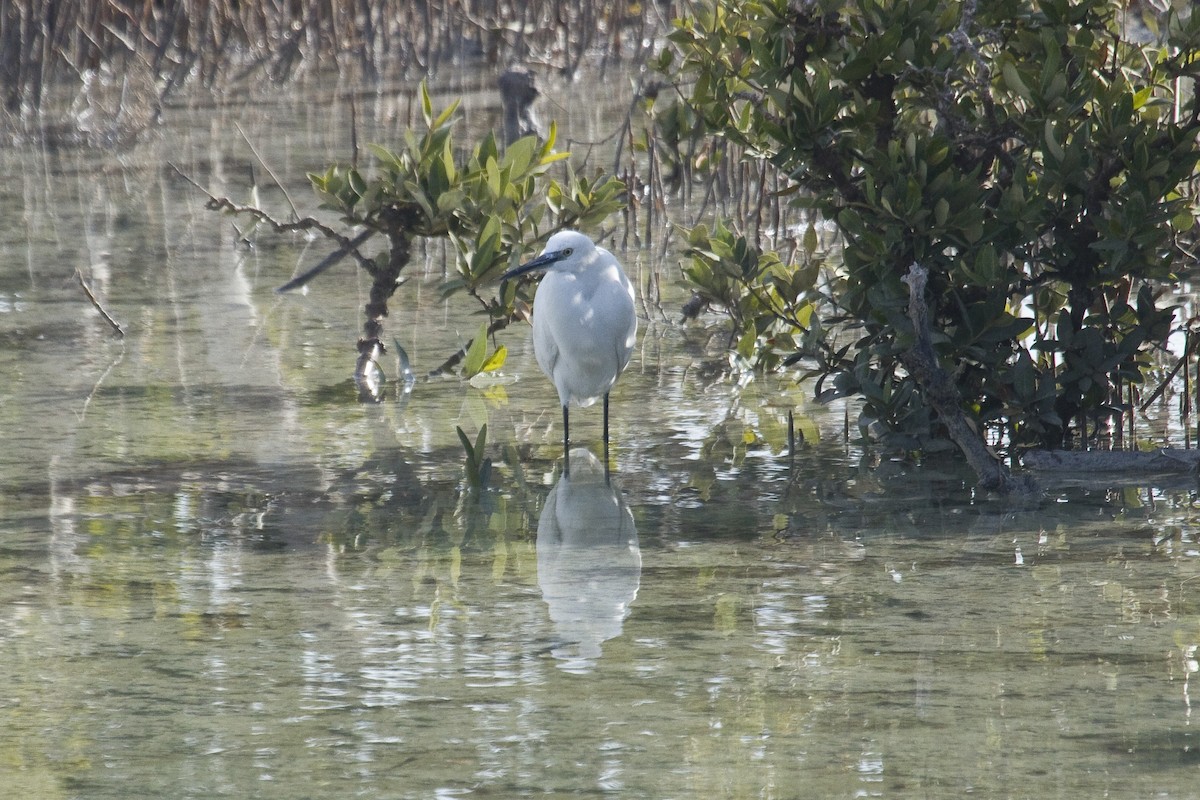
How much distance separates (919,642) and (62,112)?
Answer: 32.0 ft

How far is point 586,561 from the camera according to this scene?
357cm

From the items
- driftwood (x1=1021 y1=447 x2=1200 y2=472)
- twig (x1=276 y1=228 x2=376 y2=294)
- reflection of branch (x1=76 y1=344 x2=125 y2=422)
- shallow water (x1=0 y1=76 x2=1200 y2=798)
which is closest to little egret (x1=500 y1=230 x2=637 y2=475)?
shallow water (x1=0 y1=76 x2=1200 y2=798)

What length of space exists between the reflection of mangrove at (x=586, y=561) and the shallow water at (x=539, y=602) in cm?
1

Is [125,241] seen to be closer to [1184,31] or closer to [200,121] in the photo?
[200,121]

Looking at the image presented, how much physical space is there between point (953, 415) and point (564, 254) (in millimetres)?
1171

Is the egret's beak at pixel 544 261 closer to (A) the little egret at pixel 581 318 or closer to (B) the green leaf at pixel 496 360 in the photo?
(A) the little egret at pixel 581 318

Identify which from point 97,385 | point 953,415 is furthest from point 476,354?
point 953,415

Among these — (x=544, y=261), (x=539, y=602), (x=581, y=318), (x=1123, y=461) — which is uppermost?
(x=544, y=261)

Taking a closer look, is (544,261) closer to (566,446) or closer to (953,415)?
(566,446)

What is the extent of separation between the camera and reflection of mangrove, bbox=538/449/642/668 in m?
3.11

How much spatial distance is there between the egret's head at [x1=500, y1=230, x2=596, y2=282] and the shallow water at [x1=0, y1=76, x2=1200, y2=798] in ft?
1.58

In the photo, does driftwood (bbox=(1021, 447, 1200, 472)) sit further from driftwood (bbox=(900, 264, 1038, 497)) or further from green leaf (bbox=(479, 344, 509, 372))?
green leaf (bbox=(479, 344, 509, 372))

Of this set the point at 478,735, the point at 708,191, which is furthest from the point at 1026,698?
the point at 708,191

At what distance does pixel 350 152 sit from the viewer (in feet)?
32.7
